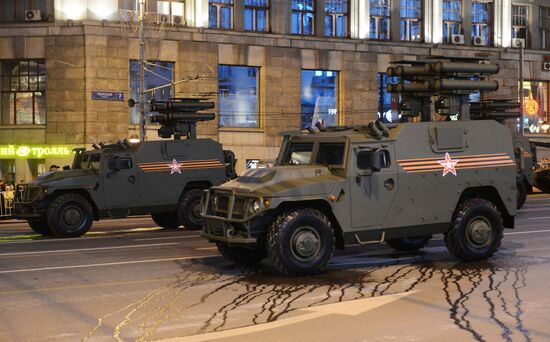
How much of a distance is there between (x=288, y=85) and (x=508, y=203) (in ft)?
99.4

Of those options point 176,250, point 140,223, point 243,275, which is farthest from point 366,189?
point 140,223

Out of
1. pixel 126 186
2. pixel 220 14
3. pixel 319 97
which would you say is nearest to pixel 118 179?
pixel 126 186

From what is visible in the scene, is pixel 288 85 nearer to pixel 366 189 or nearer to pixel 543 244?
pixel 543 244

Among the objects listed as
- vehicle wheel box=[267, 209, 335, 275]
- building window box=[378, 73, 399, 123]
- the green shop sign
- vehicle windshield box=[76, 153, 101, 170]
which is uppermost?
building window box=[378, 73, 399, 123]

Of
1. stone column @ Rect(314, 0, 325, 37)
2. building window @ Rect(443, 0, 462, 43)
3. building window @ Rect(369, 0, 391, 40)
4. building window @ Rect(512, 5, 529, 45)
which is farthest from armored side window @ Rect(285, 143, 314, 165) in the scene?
building window @ Rect(512, 5, 529, 45)

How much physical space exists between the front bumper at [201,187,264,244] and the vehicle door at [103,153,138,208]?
27.6 ft

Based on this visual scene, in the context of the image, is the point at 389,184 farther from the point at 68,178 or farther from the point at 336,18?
the point at 336,18

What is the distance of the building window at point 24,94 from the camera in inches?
1586

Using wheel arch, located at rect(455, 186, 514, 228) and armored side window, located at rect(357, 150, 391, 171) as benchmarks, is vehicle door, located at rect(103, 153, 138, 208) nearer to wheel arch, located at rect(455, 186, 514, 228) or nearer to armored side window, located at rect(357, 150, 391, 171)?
armored side window, located at rect(357, 150, 391, 171)

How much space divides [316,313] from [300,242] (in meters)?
2.72

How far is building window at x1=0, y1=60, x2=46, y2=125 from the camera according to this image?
132 ft

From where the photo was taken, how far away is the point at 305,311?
9969 millimetres

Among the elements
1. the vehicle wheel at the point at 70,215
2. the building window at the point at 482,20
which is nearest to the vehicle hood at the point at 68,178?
the vehicle wheel at the point at 70,215

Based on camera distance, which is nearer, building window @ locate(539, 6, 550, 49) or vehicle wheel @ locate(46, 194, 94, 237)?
vehicle wheel @ locate(46, 194, 94, 237)
